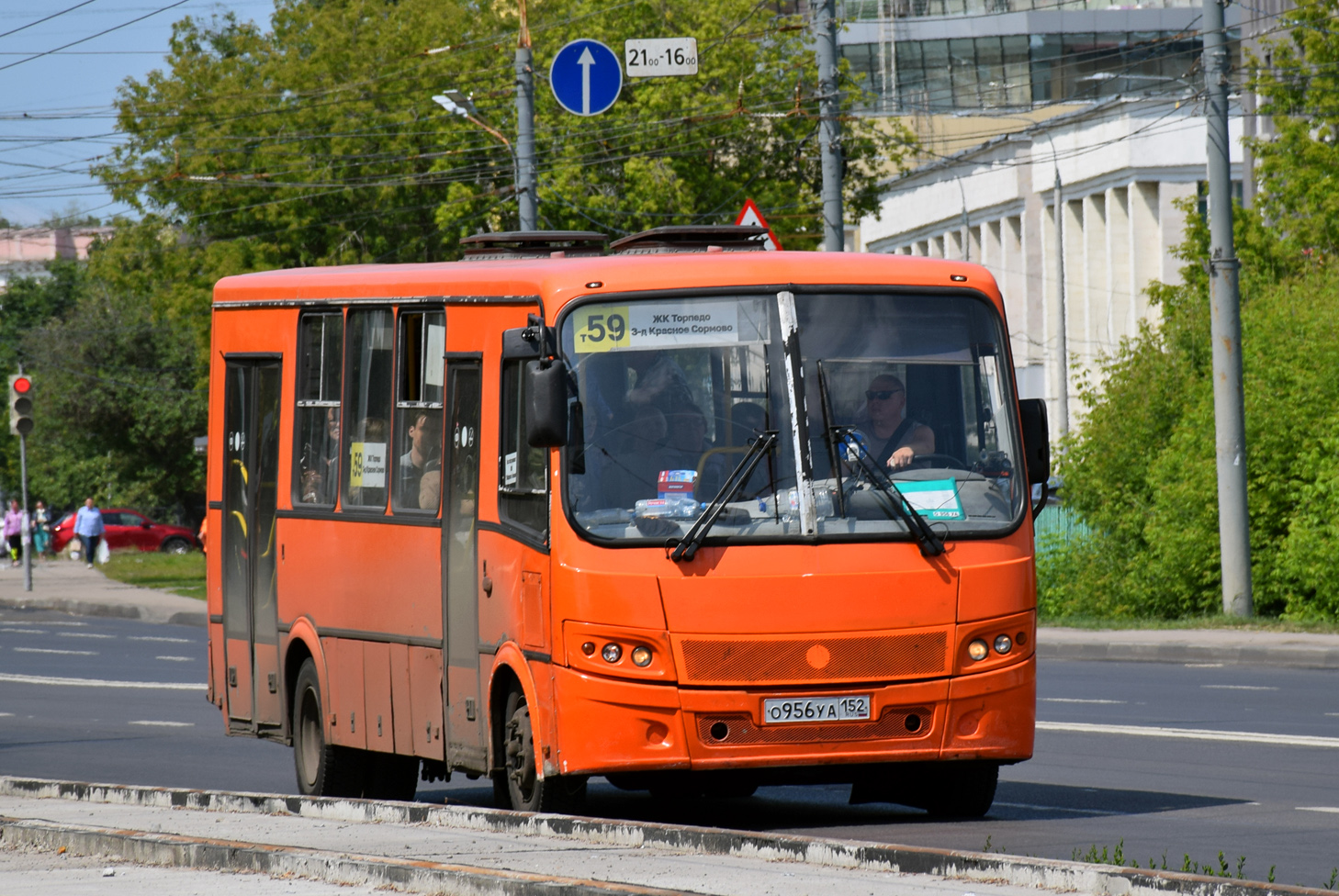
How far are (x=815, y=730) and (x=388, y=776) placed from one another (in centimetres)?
365

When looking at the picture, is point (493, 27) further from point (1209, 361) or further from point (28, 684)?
point (28, 684)

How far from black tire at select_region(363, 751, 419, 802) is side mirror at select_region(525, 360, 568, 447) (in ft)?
11.6

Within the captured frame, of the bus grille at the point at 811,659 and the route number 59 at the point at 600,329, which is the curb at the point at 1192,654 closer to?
the bus grille at the point at 811,659

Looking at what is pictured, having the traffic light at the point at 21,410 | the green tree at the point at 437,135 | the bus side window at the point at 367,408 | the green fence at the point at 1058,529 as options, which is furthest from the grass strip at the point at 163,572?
the bus side window at the point at 367,408

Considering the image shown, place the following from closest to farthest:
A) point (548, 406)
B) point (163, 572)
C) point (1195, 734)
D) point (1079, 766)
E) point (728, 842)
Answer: point (728, 842), point (548, 406), point (1079, 766), point (1195, 734), point (163, 572)

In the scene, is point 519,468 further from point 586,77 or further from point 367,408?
point 586,77

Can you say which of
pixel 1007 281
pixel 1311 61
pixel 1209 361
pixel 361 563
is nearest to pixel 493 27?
pixel 1007 281

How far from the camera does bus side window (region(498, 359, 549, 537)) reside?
993cm

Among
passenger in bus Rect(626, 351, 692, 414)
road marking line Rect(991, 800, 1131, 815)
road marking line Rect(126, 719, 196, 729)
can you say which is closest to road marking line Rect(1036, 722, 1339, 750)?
road marking line Rect(991, 800, 1131, 815)

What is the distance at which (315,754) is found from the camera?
12.5 m

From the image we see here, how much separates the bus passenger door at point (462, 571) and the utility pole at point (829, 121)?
1457cm

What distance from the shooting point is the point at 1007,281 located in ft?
213

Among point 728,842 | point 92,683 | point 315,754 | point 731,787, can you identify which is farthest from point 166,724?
point 728,842

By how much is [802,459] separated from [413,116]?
42164 mm
